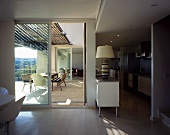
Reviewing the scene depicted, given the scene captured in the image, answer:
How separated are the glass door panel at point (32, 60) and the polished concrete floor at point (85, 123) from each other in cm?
68

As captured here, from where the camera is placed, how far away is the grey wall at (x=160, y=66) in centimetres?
397

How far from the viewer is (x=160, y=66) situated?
3.99 m

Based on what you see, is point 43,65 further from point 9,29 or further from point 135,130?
point 135,130

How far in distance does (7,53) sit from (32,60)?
73 cm

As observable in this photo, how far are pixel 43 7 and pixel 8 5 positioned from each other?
29.4 inches

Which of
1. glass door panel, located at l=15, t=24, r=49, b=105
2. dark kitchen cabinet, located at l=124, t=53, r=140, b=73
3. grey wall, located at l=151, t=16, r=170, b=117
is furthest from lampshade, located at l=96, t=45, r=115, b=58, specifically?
dark kitchen cabinet, located at l=124, t=53, r=140, b=73

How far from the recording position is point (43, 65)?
5.15m

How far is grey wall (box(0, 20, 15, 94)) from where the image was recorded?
15.8ft

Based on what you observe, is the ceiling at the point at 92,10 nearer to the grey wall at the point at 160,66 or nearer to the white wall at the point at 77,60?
the grey wall at the point at 160,66

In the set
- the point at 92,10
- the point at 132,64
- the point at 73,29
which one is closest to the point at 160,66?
the point at 92,10

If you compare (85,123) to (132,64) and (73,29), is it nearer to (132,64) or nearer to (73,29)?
(73,29)

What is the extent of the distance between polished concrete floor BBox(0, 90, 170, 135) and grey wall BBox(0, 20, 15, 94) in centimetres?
111

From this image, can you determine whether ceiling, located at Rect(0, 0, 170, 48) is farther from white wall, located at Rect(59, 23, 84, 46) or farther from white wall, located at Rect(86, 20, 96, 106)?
white wall, located at Rect(59, 23, 84, 46)

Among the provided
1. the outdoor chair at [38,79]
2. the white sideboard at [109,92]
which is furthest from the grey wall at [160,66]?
the outdoor chair at [38,79]
